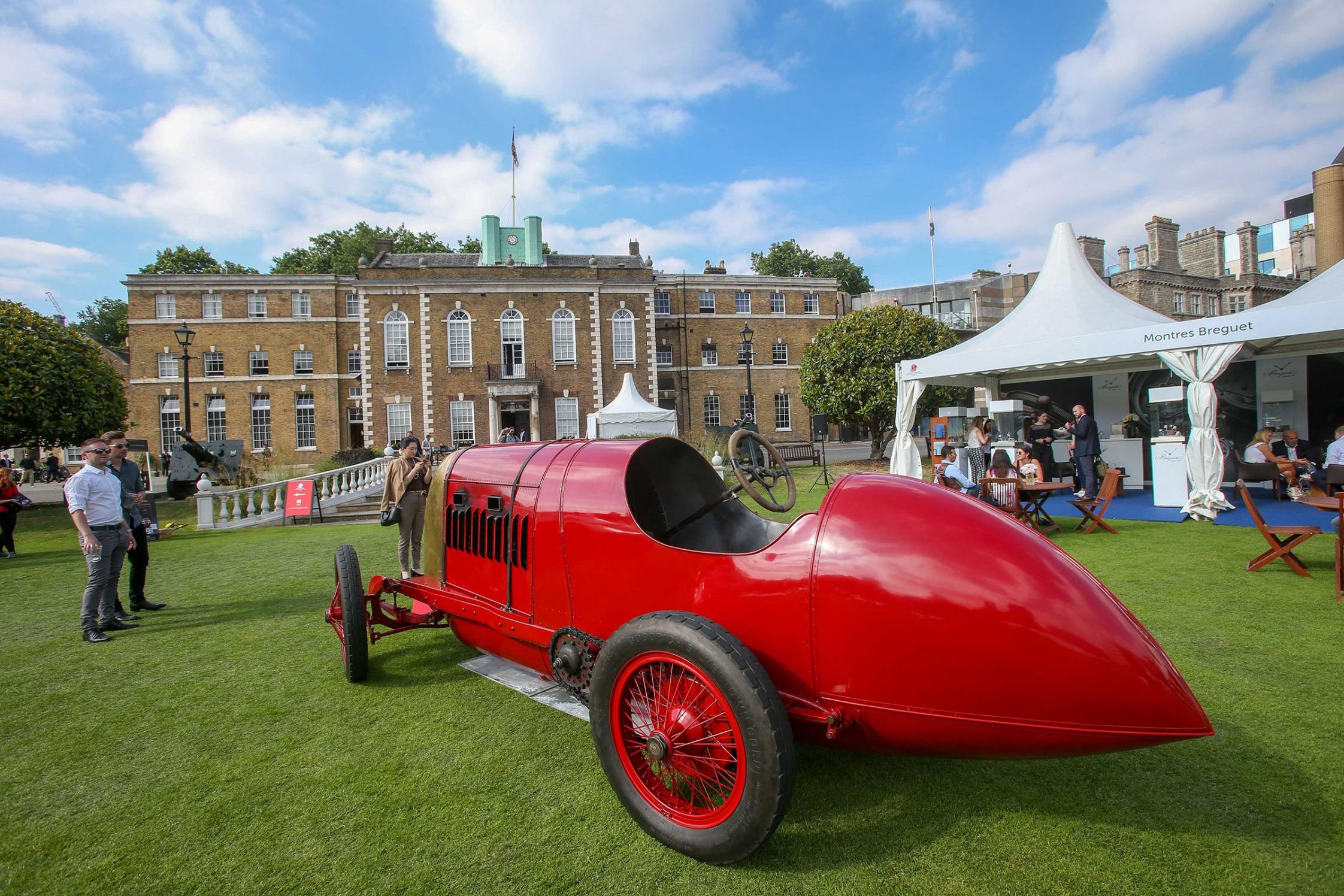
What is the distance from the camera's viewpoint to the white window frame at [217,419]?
3456cm

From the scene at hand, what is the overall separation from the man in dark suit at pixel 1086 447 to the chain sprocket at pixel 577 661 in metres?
10.8

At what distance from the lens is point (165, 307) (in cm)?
3434

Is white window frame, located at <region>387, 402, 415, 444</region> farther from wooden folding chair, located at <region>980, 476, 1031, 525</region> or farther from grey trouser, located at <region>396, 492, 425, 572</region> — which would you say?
wooden folding chair, located at <region>980, 476, 1031, 525</region>

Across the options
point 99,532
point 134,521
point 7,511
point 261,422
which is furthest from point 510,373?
point 99,532

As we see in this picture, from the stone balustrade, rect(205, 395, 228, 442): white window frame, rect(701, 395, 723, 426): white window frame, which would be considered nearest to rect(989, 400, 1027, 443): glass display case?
the stone balustrade

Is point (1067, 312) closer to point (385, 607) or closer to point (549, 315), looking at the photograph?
point (385, 607)

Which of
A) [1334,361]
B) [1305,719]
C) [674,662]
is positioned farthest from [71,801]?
[1334,361]

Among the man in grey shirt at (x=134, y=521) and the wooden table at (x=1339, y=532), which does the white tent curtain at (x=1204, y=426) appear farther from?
the man in grey shirt at (x=134, y=521)

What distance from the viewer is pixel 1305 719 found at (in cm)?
306

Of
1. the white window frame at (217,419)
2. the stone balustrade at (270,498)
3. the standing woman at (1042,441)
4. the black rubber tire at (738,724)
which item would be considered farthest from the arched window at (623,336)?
the black rubber tire at (738,724)

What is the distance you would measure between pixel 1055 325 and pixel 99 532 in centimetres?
1472

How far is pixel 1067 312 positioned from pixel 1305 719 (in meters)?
11.1

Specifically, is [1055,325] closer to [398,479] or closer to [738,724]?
[398,479]

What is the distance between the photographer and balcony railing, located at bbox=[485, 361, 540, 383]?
103 feet
